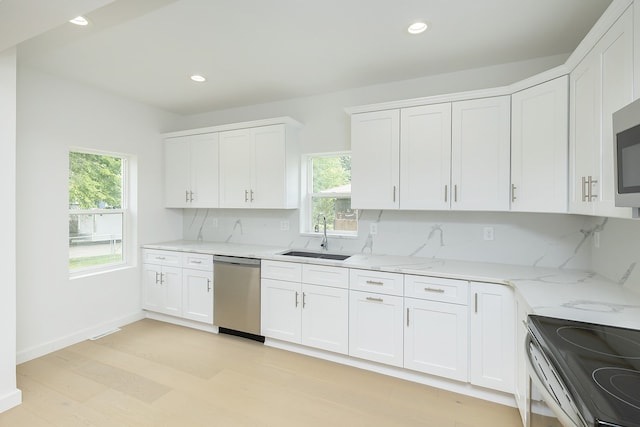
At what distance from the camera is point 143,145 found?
3855 mm

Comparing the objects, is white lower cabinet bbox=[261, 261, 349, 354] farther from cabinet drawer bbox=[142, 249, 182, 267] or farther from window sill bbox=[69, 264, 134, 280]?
window sill bbox=[69, 264, 134, 280]

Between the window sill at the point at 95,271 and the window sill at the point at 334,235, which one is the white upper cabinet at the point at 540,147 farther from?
the window sill at the point at 95,271

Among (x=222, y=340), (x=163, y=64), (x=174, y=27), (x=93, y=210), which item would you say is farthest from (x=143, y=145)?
(x=222, y=340)

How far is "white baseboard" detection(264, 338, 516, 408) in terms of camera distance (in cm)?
228

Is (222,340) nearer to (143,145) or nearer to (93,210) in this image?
(93,210)

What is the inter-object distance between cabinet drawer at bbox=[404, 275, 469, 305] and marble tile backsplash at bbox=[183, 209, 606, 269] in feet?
2.04

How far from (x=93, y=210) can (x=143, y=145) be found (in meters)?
0.98

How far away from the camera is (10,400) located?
85.1 inches

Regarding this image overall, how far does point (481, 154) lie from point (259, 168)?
2246 millimetres

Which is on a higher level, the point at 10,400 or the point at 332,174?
the point at 332,174

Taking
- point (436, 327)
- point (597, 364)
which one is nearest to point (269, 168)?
point (436, 327)

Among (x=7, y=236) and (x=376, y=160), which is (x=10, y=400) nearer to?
(x=7, y=236)

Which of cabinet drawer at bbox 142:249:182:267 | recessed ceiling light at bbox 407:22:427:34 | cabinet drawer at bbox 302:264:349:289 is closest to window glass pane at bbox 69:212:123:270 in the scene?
cabinet drawer at bbox 142:249:182:267

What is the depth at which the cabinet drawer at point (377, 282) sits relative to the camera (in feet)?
8.25
